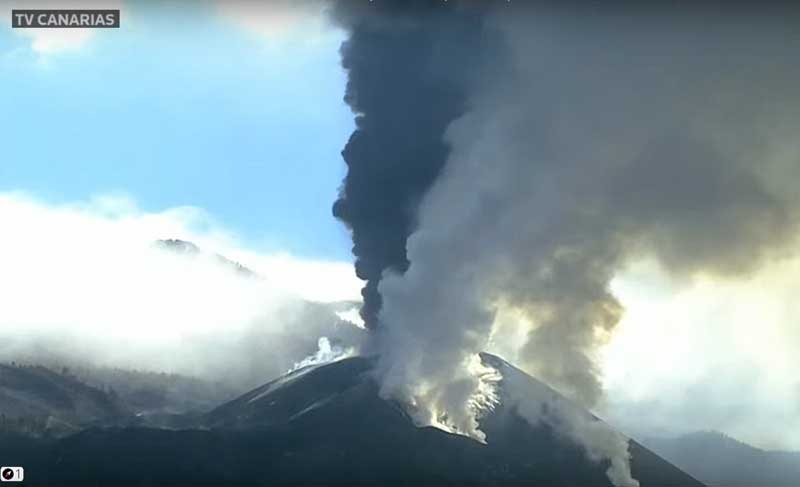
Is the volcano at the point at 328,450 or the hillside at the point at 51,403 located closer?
the volcano at the point at 328,450

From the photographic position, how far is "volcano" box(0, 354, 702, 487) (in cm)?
3488

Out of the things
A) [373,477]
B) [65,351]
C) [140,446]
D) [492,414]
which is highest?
[65,351]

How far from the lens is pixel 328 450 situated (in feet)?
133

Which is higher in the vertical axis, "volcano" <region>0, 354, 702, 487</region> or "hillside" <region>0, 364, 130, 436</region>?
"hillside" <region>0, 364, 130, 436</region>

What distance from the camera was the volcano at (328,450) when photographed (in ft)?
114

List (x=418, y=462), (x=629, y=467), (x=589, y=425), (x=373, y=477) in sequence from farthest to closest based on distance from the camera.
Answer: (x=589, y=425)
(x=629, y=467)
(x=418, y=462)
(x=373, y=477)

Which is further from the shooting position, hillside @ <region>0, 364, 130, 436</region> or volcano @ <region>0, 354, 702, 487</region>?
hillside @ <region>0, 364, 130, 436</region>

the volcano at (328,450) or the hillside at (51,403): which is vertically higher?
the hillside at (51,403)

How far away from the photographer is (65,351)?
9388 centimetres

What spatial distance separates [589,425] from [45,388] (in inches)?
2421

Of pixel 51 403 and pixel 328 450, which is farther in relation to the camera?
pixel 51 403

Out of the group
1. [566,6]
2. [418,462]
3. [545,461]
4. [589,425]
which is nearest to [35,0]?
[566,6]

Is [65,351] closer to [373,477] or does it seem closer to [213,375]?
[213,375]

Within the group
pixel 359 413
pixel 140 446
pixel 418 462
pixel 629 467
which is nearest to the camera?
pixel 140 446
